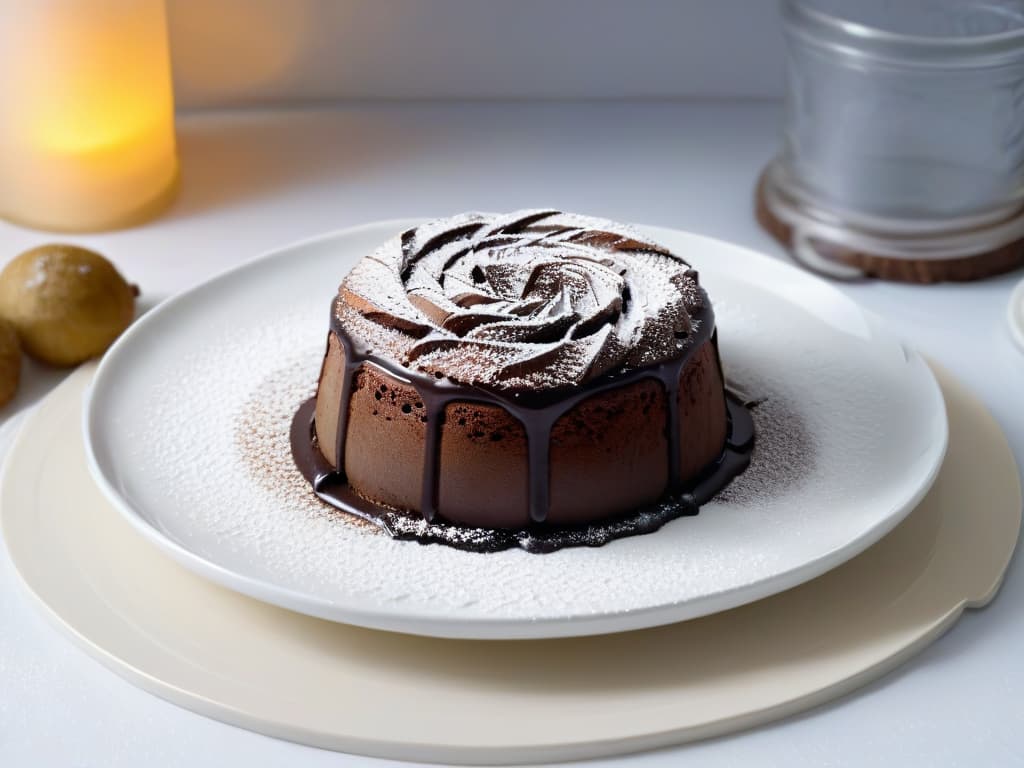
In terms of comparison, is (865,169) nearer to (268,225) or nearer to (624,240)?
(624,240)

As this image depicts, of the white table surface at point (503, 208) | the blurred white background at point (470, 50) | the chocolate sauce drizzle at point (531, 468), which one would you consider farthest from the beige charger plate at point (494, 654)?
the blurred white background at point (470, 50)

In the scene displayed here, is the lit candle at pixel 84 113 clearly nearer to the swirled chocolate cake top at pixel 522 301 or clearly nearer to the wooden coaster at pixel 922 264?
the swirled chocolate cake top at pixel 522 301

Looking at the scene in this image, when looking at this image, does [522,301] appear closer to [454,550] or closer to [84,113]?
[454,550]

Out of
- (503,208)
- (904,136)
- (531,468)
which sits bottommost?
(503,208)

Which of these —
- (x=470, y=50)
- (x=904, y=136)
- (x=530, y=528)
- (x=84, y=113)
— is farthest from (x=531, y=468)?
(x=470, y=50)

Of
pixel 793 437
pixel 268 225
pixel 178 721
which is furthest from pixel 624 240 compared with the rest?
pixel 268 225

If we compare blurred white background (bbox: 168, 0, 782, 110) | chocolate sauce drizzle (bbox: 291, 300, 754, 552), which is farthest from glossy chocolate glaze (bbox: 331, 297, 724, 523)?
blurred white background (bbox: 168, 0, 782, 110)
